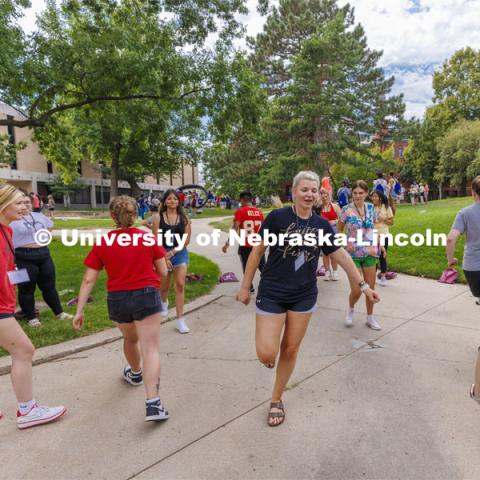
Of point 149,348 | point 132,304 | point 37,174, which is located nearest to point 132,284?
point 132,304

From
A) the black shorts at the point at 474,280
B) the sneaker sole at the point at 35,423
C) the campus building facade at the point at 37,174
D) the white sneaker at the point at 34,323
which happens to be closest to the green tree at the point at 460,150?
the campus building facade at the point at 37,174

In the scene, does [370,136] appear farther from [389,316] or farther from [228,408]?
[228,408]

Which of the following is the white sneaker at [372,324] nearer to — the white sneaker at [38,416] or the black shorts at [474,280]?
the black shorts at [474,280]

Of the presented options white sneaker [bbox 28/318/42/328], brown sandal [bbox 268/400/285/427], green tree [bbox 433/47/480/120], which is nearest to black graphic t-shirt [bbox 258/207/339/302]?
brown sandal [bbox 268/400/285/427]

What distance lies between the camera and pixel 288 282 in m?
2.86

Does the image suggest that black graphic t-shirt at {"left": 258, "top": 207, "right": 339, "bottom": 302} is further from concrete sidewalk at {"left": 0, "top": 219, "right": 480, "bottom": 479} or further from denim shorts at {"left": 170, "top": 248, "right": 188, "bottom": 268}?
denim shorts at {"left": 170, "top": 248, "right": 188, "bottom": 268}

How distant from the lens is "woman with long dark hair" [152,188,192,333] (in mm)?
5059

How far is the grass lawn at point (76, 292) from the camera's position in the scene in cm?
475

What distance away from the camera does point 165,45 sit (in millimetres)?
8797

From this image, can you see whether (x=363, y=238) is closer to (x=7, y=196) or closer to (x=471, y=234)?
(x=471, y=234)

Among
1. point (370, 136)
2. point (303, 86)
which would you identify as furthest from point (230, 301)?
point (370, 136)

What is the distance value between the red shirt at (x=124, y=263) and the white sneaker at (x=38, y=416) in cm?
111

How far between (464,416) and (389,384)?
650 millimetres

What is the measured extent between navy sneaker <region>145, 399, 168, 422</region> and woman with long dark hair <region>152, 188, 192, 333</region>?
202 cm
